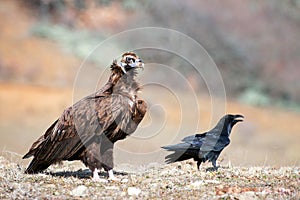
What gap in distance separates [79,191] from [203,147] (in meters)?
2.41

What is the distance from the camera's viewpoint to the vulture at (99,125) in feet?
28.1

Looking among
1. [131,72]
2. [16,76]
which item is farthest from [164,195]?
[16,76]

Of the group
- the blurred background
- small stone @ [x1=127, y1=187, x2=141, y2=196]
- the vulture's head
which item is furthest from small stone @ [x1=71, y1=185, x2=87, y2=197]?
the blurred background

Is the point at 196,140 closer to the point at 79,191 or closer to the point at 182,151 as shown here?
the point at 182,151

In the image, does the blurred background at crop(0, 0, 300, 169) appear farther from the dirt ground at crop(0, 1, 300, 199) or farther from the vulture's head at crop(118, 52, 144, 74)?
the vulture's head at crop(118, 52, 144, 74)

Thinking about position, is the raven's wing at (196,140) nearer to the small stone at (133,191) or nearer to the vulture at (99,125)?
the vulture at (99,125)

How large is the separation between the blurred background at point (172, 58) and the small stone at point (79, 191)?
1339 cm

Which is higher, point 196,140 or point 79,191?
point 196,140

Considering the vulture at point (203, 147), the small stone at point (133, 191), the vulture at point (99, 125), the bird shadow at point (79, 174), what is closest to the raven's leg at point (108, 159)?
the vulture at point (99, 125)

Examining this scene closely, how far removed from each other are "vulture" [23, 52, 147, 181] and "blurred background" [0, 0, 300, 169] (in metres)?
12.4

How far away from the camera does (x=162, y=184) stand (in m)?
8.45

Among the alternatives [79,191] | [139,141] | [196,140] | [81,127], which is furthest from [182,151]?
[139,141]

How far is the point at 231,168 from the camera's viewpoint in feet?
33.1

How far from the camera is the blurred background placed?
2670 cm
